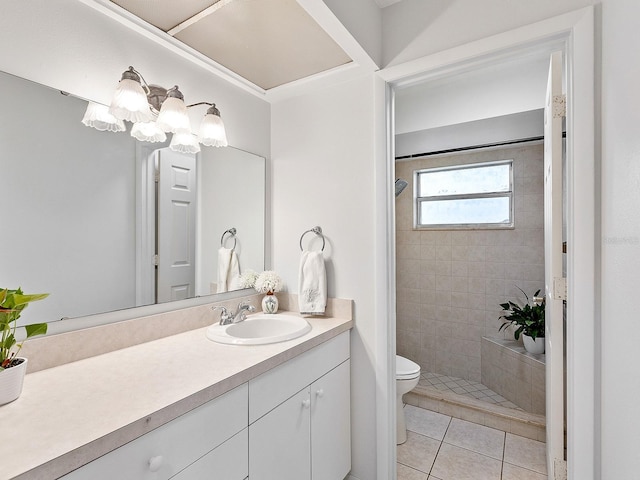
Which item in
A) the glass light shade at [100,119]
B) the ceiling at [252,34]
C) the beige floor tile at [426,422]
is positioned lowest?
the beige floor tile at [426,422]

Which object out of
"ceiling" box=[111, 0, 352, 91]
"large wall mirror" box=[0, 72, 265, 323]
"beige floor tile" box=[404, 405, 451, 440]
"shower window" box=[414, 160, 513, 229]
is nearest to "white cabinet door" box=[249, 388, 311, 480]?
"large wall mirror" box=[0, 72, 265, 323]

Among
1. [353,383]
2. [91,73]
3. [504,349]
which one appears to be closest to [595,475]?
[353,383]

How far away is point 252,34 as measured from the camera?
1493 mm

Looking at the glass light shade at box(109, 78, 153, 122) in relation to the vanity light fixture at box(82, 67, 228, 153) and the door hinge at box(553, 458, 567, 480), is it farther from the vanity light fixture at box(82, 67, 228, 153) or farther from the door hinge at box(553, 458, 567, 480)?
the door hinge at box(553, 458, 567, 480)

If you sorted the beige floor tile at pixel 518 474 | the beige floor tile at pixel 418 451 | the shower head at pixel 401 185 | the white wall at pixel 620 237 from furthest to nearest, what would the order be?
the shower head at pixel 401 185 < the beige floor tile at pixel 418 451 < the beige floor tile at pixel 518 474 < the white wall at pixel 620 237

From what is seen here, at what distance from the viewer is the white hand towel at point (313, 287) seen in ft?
5.74

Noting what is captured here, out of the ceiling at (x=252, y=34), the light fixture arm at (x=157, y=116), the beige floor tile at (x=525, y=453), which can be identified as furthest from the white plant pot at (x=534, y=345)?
the light fixture arm at (x=157, y=116)

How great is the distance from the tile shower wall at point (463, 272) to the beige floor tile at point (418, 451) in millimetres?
1133

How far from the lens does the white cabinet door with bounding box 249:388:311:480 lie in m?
1.12

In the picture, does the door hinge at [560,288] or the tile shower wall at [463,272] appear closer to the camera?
the door hinge at [560,288]

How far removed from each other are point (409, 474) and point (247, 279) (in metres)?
1.42

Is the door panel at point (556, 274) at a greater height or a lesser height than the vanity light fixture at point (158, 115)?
lesser

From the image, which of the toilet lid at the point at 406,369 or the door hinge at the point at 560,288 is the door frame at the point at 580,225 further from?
the toilet lid at the point at 406,369

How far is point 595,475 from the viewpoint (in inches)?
46.9
